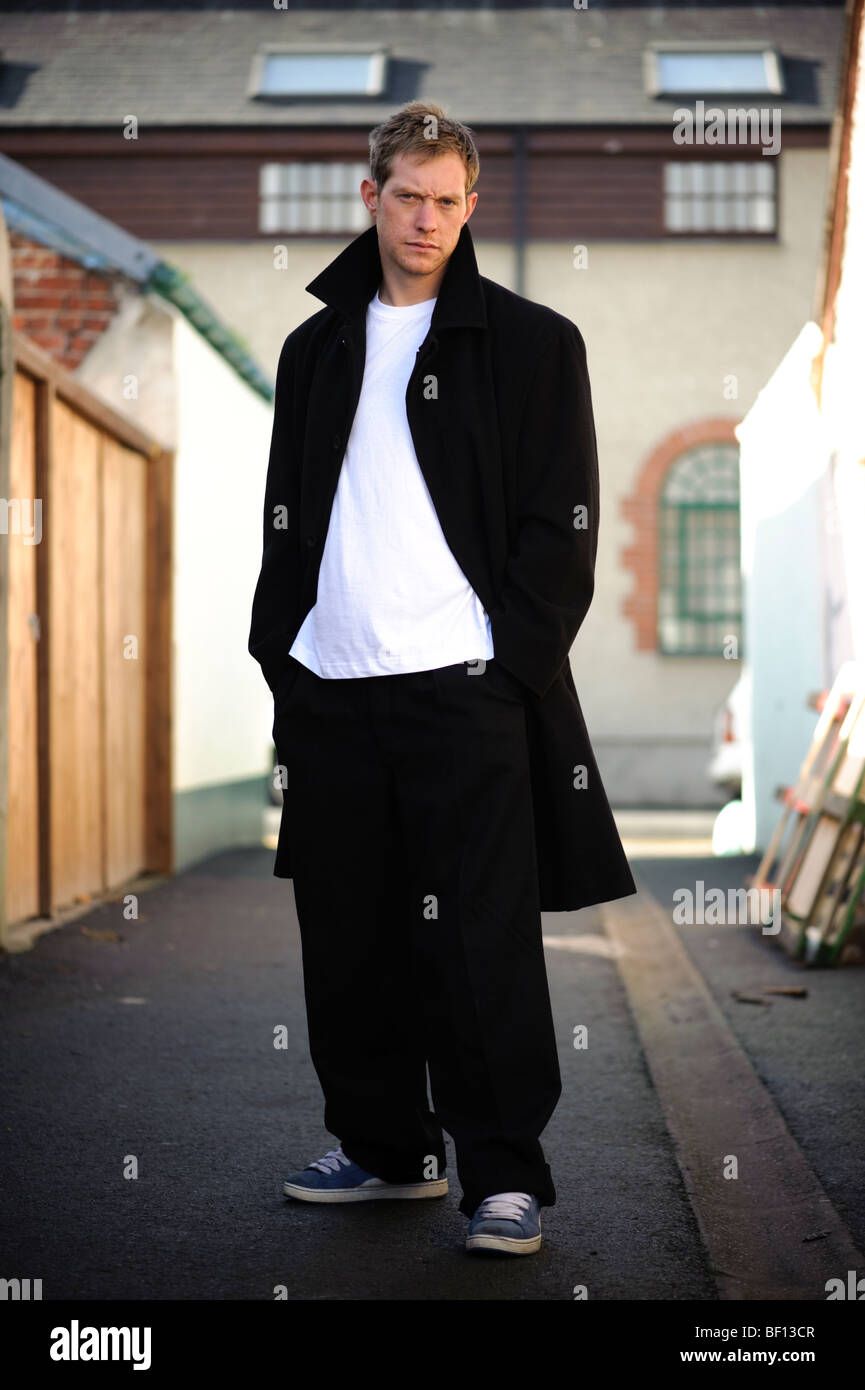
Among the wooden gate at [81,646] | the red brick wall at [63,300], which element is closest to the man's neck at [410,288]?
the wooden gate at [81,646]

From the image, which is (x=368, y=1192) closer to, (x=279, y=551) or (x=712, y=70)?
(x=279, y=551)

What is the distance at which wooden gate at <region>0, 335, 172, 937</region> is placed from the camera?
688cm

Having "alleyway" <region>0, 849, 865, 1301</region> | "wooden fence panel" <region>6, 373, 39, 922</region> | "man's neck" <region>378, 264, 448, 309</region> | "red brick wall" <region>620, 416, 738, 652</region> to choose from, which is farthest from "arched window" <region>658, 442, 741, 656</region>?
"man's neck" <region>378, 264, 448, 309</region>

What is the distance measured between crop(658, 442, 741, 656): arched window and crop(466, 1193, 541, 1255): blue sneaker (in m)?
16.4

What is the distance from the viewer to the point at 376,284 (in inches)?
136

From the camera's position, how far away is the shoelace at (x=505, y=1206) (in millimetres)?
3109

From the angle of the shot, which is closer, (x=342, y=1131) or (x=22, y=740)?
(x=342, y=1131)

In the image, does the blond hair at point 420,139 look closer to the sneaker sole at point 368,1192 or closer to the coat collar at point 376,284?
the coat collar at point 376,284

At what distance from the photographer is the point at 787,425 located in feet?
32.9

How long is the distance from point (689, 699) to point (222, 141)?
8935mm

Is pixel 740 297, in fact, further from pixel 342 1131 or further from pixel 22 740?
pixel 342 1131

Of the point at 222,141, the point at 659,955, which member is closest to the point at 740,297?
the point at 222,141

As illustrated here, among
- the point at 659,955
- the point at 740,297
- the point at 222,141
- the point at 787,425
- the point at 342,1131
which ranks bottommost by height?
the point at 659,955
